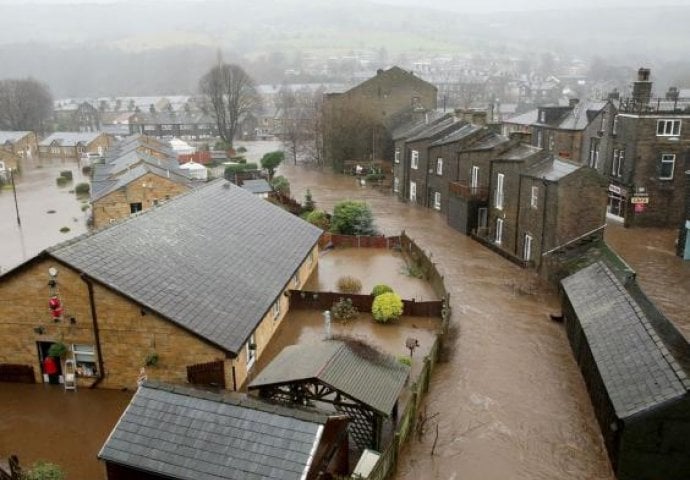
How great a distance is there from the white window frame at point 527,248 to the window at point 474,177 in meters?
7.48

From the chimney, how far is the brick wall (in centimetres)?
3010

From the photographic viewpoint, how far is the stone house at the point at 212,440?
36.8 ft

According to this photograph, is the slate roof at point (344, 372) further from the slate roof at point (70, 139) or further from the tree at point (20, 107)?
the tree at point (20, 107)

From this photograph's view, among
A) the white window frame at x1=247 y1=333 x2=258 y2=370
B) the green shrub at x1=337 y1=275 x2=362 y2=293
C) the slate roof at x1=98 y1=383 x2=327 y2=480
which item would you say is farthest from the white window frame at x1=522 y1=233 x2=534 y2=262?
the slate roof at x1=98 y1=383 x2=327 y2=480

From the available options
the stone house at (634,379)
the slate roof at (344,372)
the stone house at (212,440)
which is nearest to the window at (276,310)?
the slate roof at (344,372)

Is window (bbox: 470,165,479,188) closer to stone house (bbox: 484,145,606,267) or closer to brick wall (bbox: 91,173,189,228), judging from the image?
stone house (bbox: 484,145,606,267)

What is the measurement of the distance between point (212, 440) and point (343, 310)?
43.3ft

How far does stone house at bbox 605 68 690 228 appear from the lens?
37094 millimetres

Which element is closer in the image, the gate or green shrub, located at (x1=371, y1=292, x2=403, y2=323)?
the gate

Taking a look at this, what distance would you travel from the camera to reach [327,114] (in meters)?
64.9

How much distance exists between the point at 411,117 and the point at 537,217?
111ft

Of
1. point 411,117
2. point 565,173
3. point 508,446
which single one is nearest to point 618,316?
point 508,446

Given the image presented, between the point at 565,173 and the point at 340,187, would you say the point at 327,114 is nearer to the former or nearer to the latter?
the point at 340,187

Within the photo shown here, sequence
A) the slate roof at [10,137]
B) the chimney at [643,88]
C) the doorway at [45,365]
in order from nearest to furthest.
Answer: the doorway at [45,365], the chimney at [643,88], the slate roof at [10,137]
